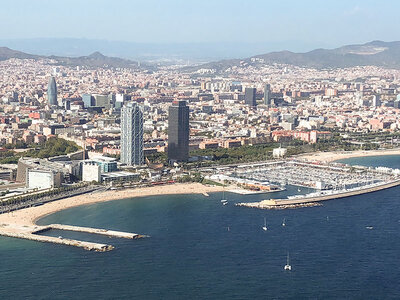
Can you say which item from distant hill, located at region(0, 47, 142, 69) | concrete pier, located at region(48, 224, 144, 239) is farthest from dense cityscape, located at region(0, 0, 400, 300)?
distant hill, located at region(0, 47, 142, 69)

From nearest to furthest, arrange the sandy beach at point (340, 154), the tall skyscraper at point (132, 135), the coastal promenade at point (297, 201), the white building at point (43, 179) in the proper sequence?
1. the coastal promenade at point (297, 201)
2. the white building at point (43, 179)
3. the tall skyscraper at point (132, 135)
4. the sandy beach at point (340, 154)

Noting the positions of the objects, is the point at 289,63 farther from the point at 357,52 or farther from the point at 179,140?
the point at 179,140

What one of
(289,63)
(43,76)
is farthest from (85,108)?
(289,63)

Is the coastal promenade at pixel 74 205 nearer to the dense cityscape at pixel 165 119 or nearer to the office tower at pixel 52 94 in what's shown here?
the dense cityscape at pixel 165 119

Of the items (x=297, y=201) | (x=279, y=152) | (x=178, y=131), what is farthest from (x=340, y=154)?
(x=297, y=201)

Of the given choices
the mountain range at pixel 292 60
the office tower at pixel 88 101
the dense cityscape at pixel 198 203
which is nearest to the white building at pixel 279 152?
the dense cityscape at pixel 198 203

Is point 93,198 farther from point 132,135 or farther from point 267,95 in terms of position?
point 267,95
